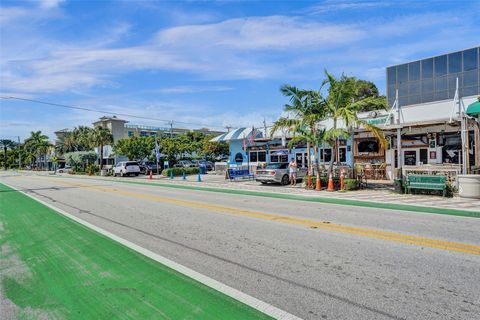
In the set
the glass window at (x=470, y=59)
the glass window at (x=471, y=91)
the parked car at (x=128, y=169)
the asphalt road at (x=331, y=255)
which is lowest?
the asphalt road at (x=331, y=255)

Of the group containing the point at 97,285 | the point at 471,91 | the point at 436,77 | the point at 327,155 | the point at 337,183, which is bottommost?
the point at 97,285

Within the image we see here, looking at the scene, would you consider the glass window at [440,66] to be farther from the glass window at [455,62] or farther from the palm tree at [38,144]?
the palm tree at [38,144]

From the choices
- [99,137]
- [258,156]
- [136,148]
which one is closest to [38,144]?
[99,137]

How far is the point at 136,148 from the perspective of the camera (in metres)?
43.2

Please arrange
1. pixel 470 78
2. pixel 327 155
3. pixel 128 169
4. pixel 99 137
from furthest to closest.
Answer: pixel 99 137
pixel 128 169
pixel 470 78
pixel 327 155

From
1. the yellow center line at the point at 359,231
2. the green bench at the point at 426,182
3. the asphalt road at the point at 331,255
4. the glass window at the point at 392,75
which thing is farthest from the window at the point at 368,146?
the glass window at the point at 392,75

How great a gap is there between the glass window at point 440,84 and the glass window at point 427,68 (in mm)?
1167

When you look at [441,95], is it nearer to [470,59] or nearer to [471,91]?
[471,91]

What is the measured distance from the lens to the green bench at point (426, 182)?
1391 centimetres

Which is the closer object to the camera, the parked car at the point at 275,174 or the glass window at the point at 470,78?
the parked car at the point at 275,174

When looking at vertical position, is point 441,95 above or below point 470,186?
above

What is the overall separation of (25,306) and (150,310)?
1.63 metres

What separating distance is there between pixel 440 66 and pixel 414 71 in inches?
118

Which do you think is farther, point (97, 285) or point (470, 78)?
point (470, 78)
